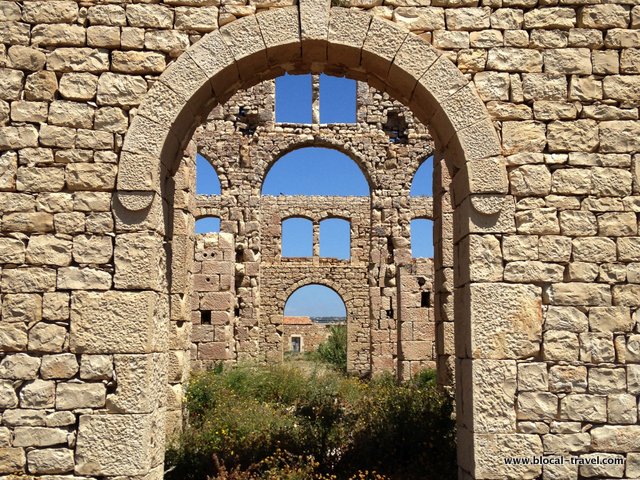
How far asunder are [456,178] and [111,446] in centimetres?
376

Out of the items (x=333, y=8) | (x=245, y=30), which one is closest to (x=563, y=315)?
(x=333, y=8)

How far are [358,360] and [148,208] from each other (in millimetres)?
15950

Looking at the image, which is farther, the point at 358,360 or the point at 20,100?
the point at 358,360

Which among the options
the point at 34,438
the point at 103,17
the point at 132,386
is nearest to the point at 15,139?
the point at 103,17

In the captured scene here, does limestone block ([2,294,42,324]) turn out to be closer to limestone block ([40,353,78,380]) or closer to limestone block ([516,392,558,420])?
limestone block ([40,353,78,380])

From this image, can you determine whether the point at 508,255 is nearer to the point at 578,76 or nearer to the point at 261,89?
the point at 578,76

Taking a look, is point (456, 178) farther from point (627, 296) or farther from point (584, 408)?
point (584, 408)

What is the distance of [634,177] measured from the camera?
4723 millimetres

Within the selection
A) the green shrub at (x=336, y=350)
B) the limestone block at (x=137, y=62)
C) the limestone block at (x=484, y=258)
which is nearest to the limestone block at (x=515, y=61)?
the limestone block at (x=484, y=258)

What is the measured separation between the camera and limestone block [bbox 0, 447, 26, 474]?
4.37 meters

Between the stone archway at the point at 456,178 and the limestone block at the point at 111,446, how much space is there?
0.01 meters

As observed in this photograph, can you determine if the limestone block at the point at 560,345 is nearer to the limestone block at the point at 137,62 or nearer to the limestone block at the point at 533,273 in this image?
the limestone block at the point at 533,273

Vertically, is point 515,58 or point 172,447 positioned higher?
point 515,58

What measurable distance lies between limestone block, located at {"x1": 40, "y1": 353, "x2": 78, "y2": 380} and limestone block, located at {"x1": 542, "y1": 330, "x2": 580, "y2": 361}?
3.84 meters
